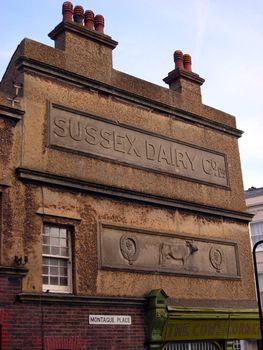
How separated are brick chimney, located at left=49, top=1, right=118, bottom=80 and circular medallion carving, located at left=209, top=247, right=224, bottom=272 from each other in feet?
20.2

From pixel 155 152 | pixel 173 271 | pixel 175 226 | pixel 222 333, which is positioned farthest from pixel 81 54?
pixel 222 333

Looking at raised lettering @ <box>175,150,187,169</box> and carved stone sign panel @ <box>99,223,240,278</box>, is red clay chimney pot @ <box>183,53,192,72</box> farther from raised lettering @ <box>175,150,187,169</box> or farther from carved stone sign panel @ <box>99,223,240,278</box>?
carved stone sign panel @ <box>99,223,240,278</box>

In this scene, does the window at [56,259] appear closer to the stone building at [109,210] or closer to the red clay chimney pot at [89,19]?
the stone building at [109,210]

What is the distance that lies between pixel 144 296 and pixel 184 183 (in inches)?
158

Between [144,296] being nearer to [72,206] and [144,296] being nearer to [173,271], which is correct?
[173,271]

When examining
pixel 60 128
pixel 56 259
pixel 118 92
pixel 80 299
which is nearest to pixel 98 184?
pixel 60 128

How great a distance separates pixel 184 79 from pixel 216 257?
19.8 ft

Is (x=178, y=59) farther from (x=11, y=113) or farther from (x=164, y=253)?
(x=11, y=113)

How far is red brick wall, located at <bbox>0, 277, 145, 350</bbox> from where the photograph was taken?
11.7 meters

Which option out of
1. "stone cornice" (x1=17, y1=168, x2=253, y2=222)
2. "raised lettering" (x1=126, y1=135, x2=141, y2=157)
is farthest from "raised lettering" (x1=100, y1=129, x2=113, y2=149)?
"stone cornice" (x1=17, y1=168, x2=253, y2=222)

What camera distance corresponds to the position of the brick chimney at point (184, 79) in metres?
18.5

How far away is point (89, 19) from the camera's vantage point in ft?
53.3

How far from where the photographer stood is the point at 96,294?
1341cm

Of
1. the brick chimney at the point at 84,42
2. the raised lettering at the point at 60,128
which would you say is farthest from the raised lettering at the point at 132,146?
the raised lettering at the point at 60,128
